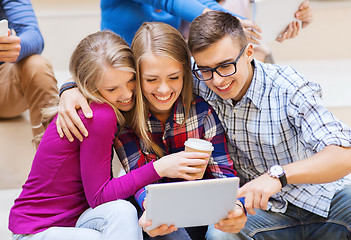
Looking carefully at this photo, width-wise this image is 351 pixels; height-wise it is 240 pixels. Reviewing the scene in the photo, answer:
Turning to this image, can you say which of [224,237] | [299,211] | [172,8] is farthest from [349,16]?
[224,237]

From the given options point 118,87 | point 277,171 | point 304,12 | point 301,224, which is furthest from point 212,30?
point 301,224

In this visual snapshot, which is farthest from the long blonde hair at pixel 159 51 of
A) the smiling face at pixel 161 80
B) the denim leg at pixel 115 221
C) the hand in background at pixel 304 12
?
the hand in background at pixel 304 12

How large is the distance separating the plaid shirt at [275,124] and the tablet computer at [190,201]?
0.32 m

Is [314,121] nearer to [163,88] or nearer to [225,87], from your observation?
[225,87]

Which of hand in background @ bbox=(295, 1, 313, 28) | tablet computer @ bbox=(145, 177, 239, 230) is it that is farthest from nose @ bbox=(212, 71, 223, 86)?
hand in background @ bbox=(295, 1, 313, 28)

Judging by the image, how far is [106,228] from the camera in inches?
55.7

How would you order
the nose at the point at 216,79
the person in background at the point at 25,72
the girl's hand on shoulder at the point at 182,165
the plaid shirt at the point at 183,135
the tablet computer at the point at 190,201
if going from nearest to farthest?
the tablet computer at the point at 190,201, the girl's hand on shoulder at the point at 182,165, the nose at the point at 216,79, the plaid shirt at the point at 183,135, the person in background at the point at 25,72

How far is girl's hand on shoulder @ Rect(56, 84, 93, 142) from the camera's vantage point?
1.45 m

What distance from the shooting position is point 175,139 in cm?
164

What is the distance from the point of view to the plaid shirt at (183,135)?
1612 mm

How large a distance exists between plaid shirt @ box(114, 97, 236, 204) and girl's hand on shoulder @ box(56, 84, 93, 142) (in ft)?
0.60

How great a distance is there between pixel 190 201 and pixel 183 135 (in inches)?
14.2

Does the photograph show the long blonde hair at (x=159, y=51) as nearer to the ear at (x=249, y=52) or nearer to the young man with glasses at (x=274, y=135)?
the young man with glasses at (x=274, y=135)

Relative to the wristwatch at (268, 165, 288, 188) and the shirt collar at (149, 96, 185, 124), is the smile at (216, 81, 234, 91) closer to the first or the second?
the shirt collar at (149, 96, 185, 124)
